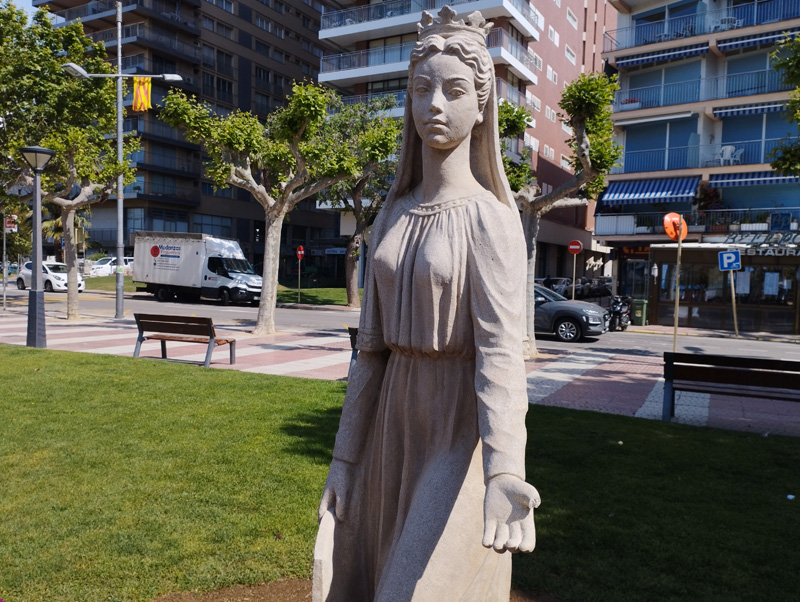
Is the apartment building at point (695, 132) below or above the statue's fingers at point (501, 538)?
above

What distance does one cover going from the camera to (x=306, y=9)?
5697 cm

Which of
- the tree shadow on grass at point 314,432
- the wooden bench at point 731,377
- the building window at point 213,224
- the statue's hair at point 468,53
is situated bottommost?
the tree shadow on grass at point 314,432

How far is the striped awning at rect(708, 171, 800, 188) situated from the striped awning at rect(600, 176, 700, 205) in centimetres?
74

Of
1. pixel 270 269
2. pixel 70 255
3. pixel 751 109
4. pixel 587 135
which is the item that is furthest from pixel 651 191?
pixel 70 255

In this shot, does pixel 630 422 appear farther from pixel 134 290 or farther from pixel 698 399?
pixel 134 290

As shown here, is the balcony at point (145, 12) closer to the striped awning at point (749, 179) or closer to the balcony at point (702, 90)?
the balcony at point (702, 90)

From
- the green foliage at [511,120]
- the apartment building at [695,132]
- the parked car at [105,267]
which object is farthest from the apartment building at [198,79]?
the green foliage at [511,120]

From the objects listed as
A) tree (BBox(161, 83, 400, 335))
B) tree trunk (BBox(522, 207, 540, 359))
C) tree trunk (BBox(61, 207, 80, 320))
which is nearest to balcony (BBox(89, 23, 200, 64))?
tree trunk (BBox(61, 207, 80, 320))

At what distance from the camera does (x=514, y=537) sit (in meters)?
1.93

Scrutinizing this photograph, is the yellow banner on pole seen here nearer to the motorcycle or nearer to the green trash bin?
the motorcycle

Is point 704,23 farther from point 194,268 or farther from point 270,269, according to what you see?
point 194,268

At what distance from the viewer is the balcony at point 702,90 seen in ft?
89.2

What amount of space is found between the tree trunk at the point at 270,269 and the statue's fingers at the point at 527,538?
14081 millimetres

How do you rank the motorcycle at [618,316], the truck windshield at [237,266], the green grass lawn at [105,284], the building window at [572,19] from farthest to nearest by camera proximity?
1. the building window at [572,19]
2. the green grass lawn at [105,284]
3. the truck windshield at [237,266]
4. the motorcycle at [618,316]
